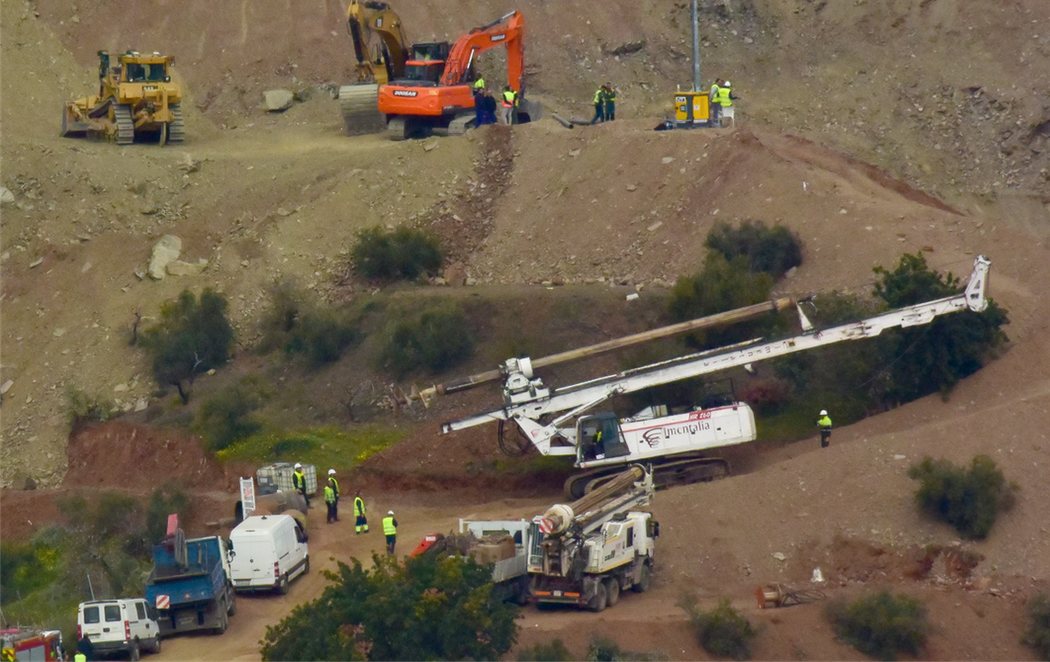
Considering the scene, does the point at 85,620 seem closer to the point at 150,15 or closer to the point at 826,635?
the point at 826,635

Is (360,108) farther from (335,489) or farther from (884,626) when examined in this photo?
(884,626)

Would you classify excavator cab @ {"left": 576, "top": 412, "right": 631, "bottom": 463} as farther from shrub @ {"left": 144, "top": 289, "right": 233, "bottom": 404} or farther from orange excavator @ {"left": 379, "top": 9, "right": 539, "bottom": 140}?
orange excavator @ {"left": 379, "top": 9, "right": 539, "bottom": 140}

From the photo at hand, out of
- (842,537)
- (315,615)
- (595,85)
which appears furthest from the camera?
(595,85)

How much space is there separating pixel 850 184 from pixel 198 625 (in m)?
22.8

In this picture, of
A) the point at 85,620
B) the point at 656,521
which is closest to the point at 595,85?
the point at 656,521

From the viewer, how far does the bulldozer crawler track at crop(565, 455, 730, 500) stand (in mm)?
39344

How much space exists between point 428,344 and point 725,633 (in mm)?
14756

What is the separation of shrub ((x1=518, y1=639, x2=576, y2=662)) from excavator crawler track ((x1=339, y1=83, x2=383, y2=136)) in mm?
28743

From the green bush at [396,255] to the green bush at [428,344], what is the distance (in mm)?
3773

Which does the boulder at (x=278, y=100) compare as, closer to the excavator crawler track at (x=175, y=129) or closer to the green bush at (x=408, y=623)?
the excavator crawler track at (x=175, y=129)

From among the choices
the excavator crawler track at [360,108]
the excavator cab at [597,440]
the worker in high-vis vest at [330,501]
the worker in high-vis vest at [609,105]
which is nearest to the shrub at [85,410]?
the worker in high-vis vest at [330,501]

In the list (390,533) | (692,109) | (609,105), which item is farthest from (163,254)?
(390,533)

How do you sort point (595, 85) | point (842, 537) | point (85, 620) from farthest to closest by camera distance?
point (595, 85), point (842, 537), point (85, 620)

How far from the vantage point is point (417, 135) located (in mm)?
56281
